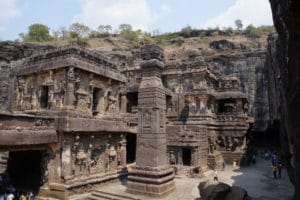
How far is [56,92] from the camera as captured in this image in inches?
567

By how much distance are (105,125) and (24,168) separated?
582cm

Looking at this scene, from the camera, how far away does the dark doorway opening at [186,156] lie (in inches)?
689

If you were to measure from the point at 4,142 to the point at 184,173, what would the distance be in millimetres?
10702

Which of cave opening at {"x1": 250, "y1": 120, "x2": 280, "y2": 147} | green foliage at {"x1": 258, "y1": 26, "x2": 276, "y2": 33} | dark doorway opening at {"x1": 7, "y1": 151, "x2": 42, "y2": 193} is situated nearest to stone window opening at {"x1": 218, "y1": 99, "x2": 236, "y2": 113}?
cave opening at {"x1": 250, "y1": 120, "x2": 280, "y2": 147}

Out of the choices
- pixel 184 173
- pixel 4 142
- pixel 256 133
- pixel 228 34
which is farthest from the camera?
pixel 228 34

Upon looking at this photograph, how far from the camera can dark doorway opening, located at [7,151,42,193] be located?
45.4 feet

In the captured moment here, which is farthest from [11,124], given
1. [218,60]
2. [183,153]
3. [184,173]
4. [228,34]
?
[228,34]

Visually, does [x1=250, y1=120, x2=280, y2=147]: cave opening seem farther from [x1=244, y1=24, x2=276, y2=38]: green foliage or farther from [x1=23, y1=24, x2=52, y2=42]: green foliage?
[x1=23, y1=24, x2=52, y2=42]: green foliage

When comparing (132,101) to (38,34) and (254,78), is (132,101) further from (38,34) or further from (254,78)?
(38,34)

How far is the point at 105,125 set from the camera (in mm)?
12727

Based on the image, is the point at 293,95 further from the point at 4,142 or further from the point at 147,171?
the point at 4,142

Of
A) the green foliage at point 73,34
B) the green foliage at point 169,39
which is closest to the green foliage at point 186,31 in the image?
the green foliage at point 169,39

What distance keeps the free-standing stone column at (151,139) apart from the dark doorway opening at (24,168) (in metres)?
6.92

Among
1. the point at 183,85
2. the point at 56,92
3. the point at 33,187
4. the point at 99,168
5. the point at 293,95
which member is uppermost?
the point at 183,85
